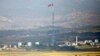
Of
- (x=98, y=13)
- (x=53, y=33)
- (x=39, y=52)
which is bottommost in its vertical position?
(x=39, y=52)

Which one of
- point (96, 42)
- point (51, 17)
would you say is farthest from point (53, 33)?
point (96, 42)

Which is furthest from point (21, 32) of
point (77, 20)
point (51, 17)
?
point (77, 20)

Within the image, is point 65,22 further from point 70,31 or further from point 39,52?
point 39,52

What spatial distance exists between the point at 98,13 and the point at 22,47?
1366 millimetres

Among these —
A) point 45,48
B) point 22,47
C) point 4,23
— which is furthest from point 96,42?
point 4,23

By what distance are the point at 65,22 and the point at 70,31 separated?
168 mm

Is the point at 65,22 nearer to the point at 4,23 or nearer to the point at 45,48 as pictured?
the point at 45,48

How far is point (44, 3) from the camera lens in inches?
195

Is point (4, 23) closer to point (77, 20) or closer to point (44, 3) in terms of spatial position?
point (44, 3)

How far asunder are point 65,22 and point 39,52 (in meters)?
0.65

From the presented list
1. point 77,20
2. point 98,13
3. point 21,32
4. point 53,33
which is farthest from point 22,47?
point 98,13

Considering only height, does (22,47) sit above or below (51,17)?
below

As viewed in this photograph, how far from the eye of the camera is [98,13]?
4.95 metres

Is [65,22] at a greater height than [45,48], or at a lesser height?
greater
